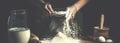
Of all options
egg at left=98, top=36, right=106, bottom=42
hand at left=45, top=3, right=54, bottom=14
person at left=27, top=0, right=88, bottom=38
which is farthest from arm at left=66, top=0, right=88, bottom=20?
egg at left=98, top=36, right=106, bottom=42

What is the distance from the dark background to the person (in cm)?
22

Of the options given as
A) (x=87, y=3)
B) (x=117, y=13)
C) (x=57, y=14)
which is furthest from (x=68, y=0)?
(x=117, y=13)

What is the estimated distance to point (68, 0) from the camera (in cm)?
222

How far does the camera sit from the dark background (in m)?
2.37

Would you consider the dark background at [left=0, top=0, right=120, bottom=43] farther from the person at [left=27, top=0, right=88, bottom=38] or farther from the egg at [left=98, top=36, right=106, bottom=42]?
the egg at [left=98, top=36, right=106, bottom=42]

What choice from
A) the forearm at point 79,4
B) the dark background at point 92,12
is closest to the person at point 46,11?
the forearm at point 79,4

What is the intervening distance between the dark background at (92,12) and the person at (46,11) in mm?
217

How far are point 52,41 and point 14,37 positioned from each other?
0.29 m

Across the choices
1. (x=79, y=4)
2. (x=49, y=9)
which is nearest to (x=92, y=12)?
(x=79, y=4)

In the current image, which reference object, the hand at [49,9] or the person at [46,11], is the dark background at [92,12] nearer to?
the person at [46,11]

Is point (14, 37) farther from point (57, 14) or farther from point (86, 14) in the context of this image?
point (86, 14)

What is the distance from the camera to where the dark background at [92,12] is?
2367 mm

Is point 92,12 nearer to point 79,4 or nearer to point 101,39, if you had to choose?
point 79,4

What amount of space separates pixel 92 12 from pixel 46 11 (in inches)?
27.5
